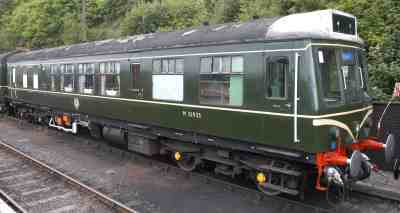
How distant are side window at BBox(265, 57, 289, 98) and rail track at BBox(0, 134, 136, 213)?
3458 mm

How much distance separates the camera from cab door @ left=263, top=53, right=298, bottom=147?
7.04 meters

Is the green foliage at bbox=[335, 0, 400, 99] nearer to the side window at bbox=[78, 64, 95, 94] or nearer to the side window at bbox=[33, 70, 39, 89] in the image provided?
the side window at bbox=[78, 64, 95, 94]

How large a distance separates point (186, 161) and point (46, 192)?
3379mm

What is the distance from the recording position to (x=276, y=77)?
7.35 m

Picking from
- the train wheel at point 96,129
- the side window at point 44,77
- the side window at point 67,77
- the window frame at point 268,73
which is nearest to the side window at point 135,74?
the train wheel at point 96,129

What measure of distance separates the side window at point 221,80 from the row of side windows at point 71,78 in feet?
12.3

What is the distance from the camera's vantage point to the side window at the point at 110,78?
11703 millimetres

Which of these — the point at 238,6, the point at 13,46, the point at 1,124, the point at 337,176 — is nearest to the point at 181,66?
the point at 337,176

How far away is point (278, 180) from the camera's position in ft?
26.4

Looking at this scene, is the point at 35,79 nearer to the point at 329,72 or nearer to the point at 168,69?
the point at 168,69

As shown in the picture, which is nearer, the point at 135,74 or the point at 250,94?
the point at 250,94

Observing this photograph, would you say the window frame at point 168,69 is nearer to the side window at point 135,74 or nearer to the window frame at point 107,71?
the side window at point 135,74

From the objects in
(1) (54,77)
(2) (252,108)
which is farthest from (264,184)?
(1) (54,77)

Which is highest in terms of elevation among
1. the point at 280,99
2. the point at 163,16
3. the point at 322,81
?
the point at 163,16
